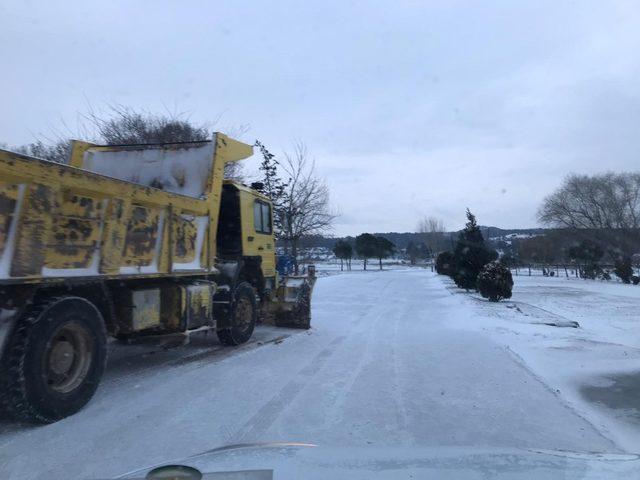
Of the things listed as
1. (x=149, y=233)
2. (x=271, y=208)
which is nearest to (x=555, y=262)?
(x=271, y=208)

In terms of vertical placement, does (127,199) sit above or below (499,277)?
above

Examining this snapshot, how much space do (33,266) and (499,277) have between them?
17.9 m

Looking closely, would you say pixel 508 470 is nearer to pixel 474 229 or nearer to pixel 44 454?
pixel 44 454

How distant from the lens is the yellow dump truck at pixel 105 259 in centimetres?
493

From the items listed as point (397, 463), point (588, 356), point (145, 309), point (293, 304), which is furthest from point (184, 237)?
point (588, 356)

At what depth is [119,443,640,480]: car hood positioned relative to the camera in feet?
12.9

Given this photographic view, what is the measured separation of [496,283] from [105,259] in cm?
1669

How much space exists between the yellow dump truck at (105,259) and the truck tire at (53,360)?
1 cm

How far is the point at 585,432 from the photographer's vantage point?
5266 millimetres

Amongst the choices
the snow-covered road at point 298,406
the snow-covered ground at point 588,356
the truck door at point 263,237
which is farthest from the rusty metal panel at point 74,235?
the snow-covered ground at point 588,356

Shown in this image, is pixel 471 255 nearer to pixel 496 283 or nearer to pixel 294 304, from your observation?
pixel 496 283

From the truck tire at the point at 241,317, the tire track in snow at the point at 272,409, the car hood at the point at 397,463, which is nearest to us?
the car hood at the point at 397,463

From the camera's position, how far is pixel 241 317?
399 inches

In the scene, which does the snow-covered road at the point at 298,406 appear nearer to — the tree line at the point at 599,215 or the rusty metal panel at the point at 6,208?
the rusty metal panel at the point at 6,208
